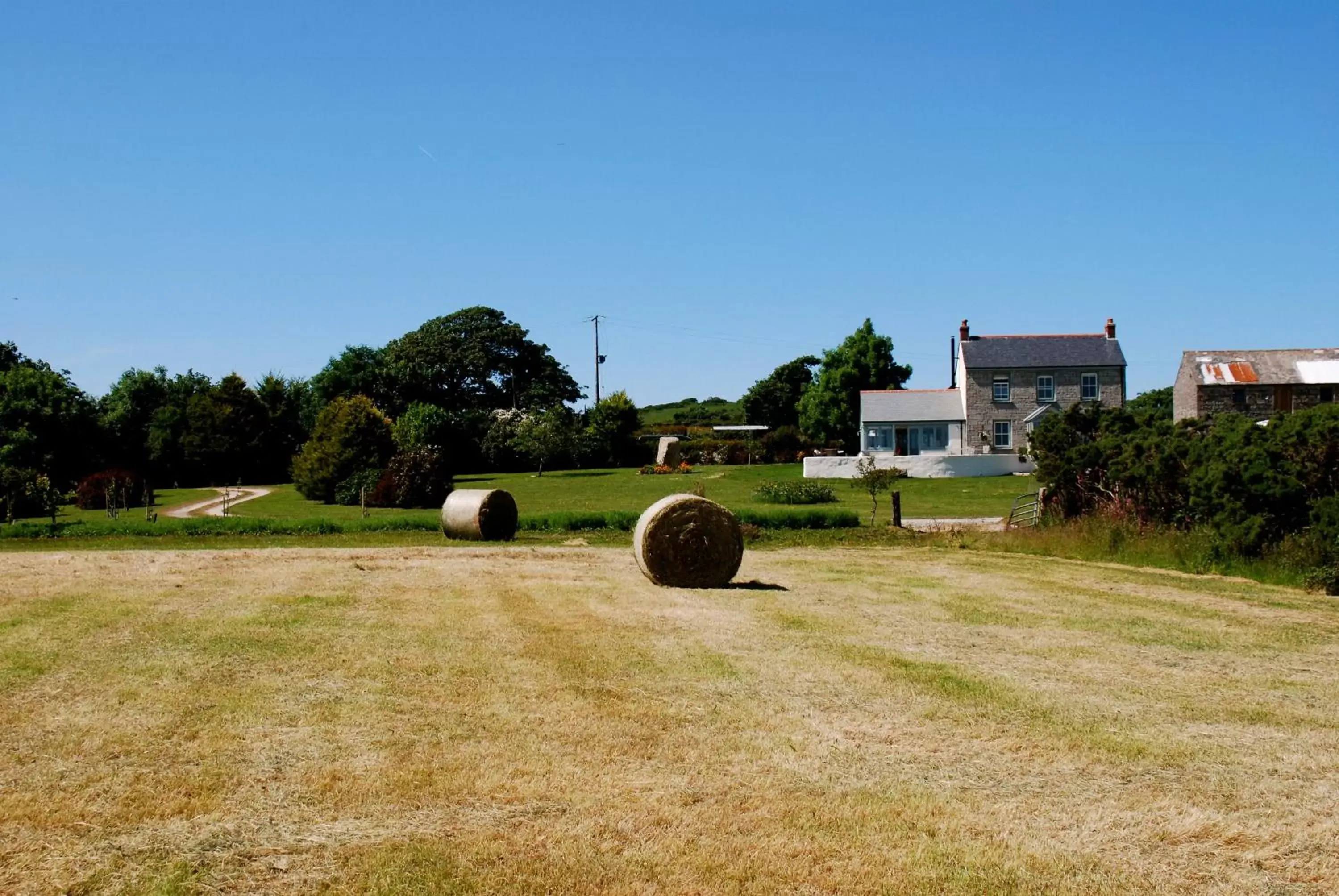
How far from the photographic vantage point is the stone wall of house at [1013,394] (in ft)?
219

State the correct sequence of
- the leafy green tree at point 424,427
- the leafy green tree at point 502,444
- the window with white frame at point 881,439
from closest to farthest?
the leafy green tree at point 424,427 < the window with white frame at point 881,439 < the leafy green tree at point 502,444

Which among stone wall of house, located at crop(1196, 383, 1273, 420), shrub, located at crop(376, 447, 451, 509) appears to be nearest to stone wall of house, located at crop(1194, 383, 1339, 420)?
stone wall of house, located at crop(1196, 383, 1273, 420)

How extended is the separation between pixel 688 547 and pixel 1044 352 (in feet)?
180

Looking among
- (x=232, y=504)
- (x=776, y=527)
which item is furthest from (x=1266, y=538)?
(x=232, y=504)

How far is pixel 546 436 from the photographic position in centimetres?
6481

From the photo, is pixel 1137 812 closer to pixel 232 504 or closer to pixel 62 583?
pixel 62 583

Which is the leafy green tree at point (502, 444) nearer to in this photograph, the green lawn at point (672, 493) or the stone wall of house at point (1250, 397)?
the green lawn at point (672, 493)

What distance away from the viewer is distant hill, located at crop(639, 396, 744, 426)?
4252 inches

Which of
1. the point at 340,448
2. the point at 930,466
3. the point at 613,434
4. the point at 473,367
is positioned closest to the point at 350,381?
the point at 473,367

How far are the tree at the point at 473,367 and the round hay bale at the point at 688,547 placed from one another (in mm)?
61264

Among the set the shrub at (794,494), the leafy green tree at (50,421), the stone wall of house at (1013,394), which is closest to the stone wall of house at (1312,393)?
the stone wall of house at (1013,394)

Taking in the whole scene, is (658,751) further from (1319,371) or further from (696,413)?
(696,413)

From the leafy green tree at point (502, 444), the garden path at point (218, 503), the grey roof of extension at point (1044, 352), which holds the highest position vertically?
the grey roof of extension at point (1044, 352)

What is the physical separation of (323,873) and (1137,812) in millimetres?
4856
